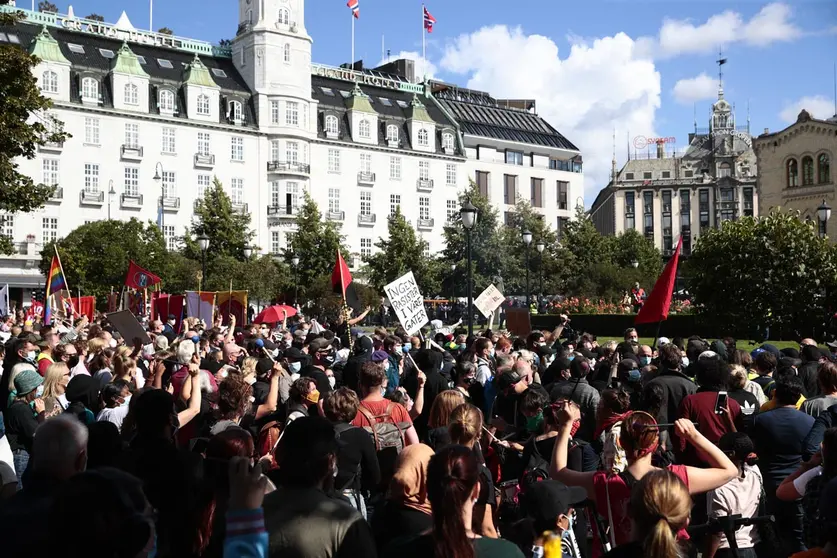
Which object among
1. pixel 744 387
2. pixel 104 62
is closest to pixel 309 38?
pixel 104 62

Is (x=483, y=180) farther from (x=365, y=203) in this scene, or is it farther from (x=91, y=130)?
(x=91, y=130)

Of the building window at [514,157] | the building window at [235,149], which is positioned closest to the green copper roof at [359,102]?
the building window at [235,149]

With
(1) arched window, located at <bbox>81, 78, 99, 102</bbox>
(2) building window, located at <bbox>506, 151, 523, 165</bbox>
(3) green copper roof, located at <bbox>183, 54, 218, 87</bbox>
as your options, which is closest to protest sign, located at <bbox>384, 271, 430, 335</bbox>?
(1) arched window, located at <bbox>81, 78, 99, 102</bbox>

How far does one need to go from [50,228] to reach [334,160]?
2330 cm

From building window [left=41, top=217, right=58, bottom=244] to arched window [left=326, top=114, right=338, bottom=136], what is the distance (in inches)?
904

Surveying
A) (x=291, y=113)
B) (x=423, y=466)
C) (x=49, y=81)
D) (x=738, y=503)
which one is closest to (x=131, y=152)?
(x=49, y=81)

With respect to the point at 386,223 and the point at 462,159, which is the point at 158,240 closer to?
the point at 386,223

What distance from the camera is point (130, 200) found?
226 feet

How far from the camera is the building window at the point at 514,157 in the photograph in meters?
92.2

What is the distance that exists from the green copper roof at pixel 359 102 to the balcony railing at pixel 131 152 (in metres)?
18.5

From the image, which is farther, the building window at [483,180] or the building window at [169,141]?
the building window at [483,180]

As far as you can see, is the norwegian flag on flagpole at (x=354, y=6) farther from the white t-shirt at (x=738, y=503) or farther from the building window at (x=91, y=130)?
the white t-shirt at (x=738, y=503)

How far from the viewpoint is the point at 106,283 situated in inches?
2208

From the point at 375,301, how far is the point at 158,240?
1435 cm
